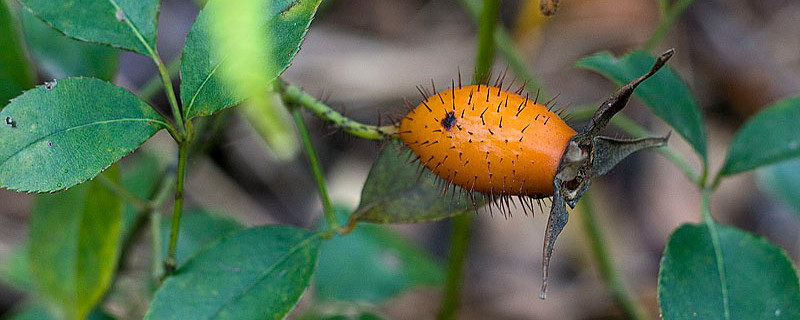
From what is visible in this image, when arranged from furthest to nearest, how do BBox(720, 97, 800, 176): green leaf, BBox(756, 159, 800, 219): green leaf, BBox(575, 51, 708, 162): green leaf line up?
BBox(756, 159, 800, 219): green leaf
BBox(720, 97, 800, 176): green leaf
BBox(575, 51, 708, 162): green leaf

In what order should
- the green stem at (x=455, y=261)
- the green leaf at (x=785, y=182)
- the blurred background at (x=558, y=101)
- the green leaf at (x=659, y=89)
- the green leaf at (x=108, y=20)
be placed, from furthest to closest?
the blurred background at (x=558, y=101)
the green leaf at (x=785, y=182)
the green stem at (x=455, y=261)
the green leaf at (x=659, y=89)
the green leaf at (x=108, y=20)


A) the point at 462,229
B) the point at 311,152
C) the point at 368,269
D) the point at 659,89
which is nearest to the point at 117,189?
the point at 311,152

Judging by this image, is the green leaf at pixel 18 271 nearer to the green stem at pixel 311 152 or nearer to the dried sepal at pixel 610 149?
the green stem at pixel 311 152

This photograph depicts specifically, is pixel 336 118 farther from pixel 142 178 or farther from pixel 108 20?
pixel 142 178

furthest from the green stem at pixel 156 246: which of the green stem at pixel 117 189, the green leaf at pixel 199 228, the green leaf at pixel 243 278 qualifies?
the green leaf at pixel 199 228

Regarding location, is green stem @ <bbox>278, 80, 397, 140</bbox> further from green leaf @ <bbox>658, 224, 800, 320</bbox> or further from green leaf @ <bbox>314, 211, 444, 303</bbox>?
green leaf @ <bbox>314, 211, 444, 303</bbox>

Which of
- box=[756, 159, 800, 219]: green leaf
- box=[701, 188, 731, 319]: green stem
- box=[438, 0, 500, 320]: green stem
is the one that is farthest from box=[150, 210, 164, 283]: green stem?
box=[756, 159, 800, 219]: green leaf
